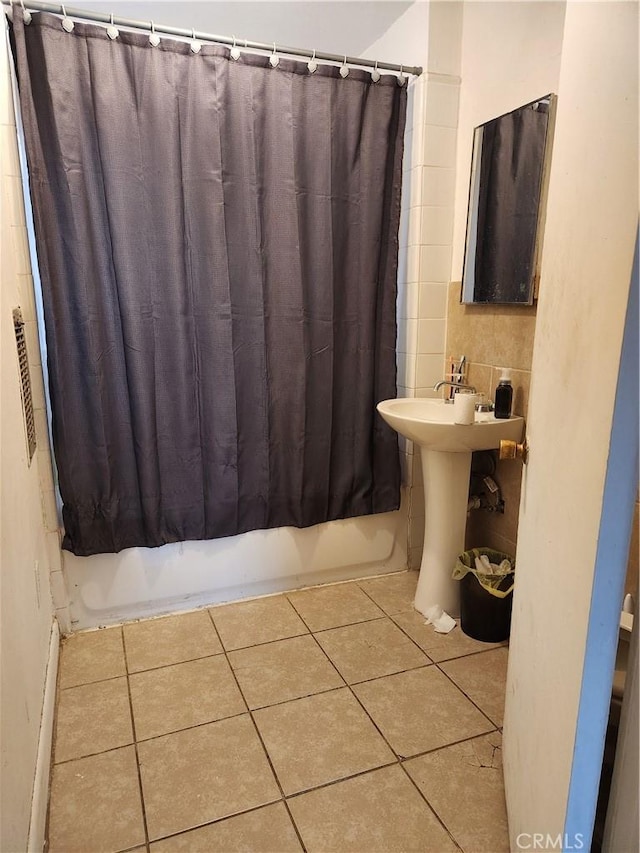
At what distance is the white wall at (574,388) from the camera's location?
2.76 feet

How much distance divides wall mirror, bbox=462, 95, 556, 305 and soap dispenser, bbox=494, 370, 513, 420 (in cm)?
30

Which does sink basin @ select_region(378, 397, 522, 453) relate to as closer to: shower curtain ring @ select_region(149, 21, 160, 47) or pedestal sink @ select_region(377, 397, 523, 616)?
pedestal sink @ select_region(377, 397, 523, 616)

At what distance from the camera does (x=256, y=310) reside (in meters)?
2.12

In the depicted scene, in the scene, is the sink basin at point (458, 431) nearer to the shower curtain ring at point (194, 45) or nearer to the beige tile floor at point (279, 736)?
the beige tile floor at point (279, 736)

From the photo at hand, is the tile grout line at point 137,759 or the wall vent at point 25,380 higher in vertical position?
the wall vent at point 25,380

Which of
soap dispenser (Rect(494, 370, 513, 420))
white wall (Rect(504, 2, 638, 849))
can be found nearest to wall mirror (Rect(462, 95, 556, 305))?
soap dispenser (Rect(494, 370, 513, 420))

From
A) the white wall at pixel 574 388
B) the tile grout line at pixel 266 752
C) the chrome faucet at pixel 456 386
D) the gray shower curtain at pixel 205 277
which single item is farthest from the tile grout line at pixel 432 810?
the chrome faucet at pixel 456 386

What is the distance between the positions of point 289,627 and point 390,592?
514mm

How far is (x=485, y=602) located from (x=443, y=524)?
1.06 feet

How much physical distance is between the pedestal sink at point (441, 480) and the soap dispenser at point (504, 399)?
34 millimetres

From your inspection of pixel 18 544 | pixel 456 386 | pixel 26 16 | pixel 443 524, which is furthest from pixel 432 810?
pixel 26 16

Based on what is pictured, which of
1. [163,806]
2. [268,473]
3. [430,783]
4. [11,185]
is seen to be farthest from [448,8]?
[163,806]

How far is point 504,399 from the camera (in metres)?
2.01

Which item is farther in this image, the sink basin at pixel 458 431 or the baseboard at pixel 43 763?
the sink basin at pixel 458 431
